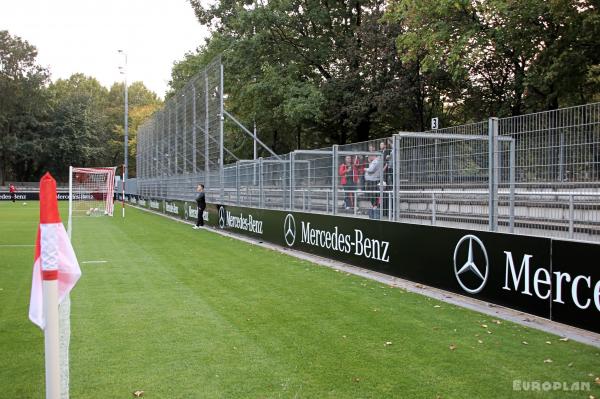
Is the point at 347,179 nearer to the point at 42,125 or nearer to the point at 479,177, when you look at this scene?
the point at 479,177

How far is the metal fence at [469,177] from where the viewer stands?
268 inches

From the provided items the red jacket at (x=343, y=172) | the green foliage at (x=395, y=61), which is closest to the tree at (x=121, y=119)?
the green foliage at (x=395, y=61)

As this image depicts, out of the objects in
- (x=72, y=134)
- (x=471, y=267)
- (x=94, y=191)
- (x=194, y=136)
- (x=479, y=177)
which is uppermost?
(x=72, y=134)

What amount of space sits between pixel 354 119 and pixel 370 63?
3.20 metres

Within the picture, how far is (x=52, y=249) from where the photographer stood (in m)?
3.32

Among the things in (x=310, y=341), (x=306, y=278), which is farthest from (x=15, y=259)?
(x=310, y=341)

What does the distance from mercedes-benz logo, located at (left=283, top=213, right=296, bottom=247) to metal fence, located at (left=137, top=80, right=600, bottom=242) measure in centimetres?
43

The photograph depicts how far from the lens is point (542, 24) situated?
853 inches

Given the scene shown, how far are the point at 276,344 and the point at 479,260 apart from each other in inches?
140

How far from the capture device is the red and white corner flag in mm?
→ 3301

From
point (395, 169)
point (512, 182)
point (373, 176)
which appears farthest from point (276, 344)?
point (373, 176)

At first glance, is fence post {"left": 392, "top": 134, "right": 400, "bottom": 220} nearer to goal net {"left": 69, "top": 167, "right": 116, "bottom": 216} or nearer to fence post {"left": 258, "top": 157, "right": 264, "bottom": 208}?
fence post {"left": 258, "top": 157, "right": 264, "bottom": 208}

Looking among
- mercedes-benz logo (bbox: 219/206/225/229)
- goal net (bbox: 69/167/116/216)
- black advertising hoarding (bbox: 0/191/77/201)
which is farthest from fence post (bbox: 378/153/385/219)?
black advertising hoarding (bbox: 0/191/77/201)

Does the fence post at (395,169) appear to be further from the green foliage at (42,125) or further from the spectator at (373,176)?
the green foliage at (42,125)
